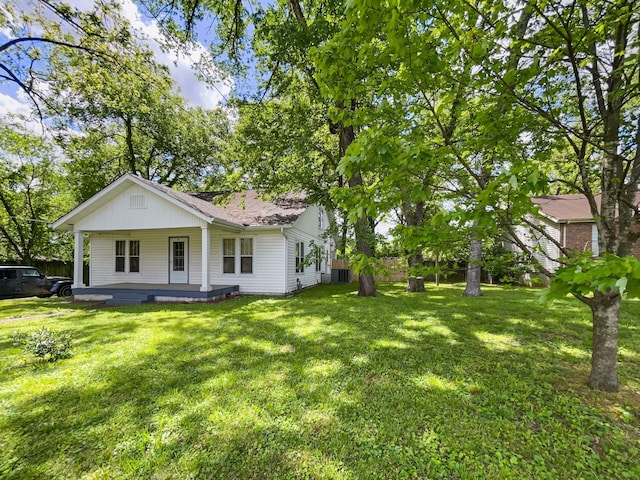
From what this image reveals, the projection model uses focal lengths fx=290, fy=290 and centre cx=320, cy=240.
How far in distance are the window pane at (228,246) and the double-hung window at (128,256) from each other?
406 cm

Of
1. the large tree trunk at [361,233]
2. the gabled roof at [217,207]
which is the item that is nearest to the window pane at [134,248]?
the gabled roof at [217,207]

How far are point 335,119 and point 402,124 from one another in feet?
2.72

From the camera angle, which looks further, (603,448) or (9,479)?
(603,448)

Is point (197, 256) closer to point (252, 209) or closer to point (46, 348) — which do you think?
point (252, 209)

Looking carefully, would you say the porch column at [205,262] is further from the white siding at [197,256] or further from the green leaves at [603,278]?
the green leaves at [603,278]

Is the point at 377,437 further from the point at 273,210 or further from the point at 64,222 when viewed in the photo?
the point at 64,222

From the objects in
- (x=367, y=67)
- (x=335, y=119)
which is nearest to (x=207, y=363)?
(x=335, y=119)

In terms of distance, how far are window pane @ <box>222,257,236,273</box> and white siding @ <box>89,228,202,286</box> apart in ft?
3.36

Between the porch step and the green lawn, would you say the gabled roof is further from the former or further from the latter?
the green lawn

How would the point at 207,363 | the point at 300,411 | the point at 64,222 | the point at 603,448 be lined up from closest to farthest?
the point at 603,448 < the point at 300,411 < the point at 207,363 < the point at 64,222

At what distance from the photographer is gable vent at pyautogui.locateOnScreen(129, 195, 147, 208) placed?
10.5 meters

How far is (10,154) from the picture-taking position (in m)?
18.1

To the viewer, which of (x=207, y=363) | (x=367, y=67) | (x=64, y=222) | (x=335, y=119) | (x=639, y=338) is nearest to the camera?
(x=367, y=67)

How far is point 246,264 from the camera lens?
11758mm
